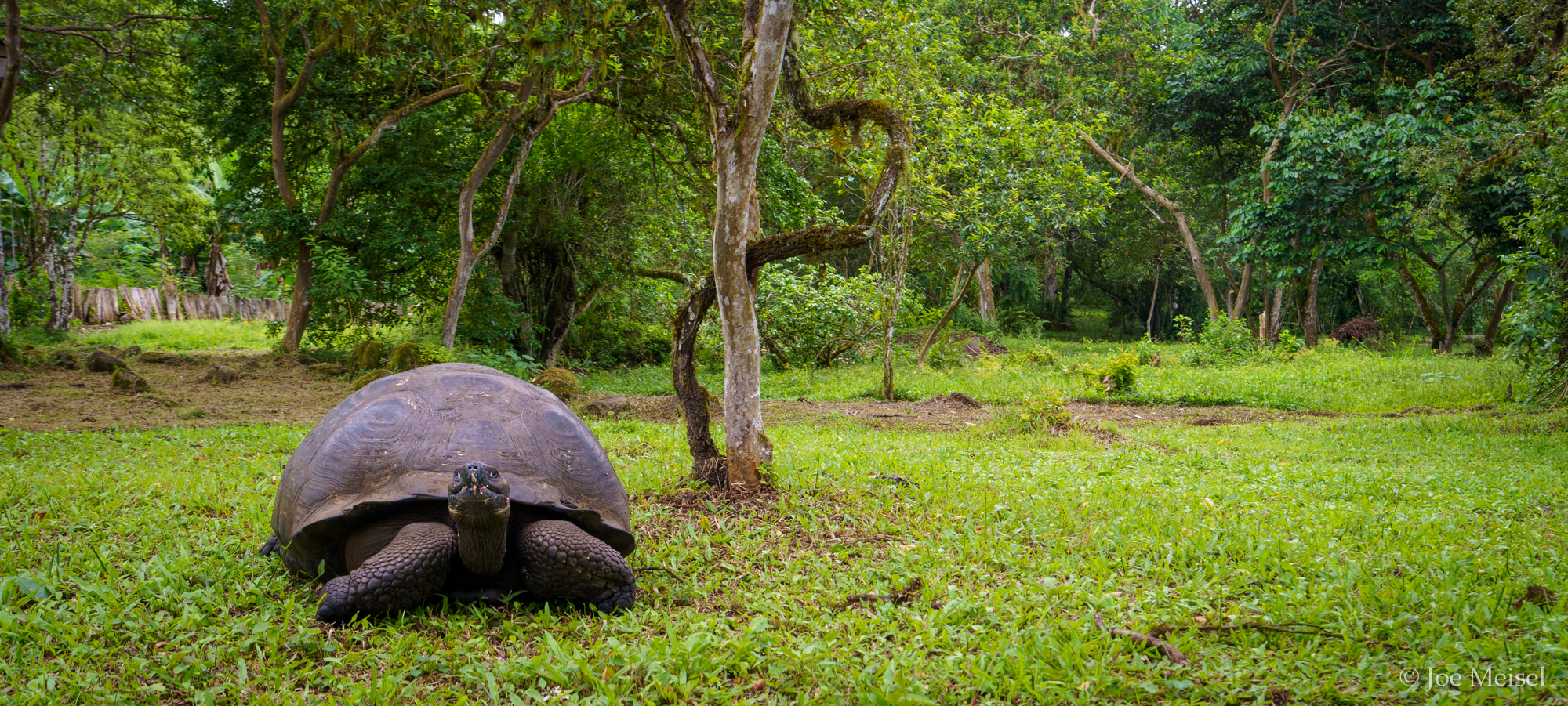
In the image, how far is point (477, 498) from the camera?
3.01 meters

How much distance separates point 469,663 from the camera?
9.77 ft

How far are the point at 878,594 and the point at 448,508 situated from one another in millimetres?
1816

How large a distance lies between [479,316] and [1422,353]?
739 inches

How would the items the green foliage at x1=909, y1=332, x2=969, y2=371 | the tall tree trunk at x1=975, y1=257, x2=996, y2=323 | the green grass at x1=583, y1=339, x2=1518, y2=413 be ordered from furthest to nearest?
the tall tree trunk at x1=975, y1=257, x2=996, y2=323 < the green foliage at x1=909, y1=332, x2=969, y2=371 < the green grass at x1=583, y1=339, x2=1518, y2=413

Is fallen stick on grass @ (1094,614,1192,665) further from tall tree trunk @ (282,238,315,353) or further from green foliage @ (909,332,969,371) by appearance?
green foliage @ (909,332,969,371)

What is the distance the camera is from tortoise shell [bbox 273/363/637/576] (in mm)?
3418

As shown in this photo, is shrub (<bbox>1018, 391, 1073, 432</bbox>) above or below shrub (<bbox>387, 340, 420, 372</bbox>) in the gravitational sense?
below

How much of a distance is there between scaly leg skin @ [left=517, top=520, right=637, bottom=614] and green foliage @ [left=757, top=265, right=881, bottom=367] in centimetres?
1147

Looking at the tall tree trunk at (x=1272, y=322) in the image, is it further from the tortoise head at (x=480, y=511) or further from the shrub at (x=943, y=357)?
the tortoise head at (x=480, y=511)

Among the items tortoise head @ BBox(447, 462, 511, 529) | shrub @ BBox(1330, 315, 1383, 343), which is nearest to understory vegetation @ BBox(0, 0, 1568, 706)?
tortoise head @ BBox(447, 462, 511, 529)

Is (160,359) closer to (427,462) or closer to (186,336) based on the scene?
(186,336)

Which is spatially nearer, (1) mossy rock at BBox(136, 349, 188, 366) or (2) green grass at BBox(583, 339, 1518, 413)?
(2) green grass at BBox(583, 339, 1518, 413)

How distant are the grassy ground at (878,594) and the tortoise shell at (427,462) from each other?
0.34 m

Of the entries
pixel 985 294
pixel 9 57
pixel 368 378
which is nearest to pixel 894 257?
pixel 368 378
